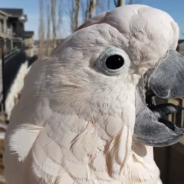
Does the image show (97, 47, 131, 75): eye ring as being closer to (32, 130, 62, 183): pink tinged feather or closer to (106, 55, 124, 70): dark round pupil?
(106, 55, 124, 70): dark round pupil

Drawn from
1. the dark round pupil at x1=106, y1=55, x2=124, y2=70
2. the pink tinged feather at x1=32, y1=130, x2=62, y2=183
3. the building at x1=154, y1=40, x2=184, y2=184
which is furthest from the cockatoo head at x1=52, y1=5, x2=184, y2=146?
the building at x1=154, y1=40, x2=184, y2=184

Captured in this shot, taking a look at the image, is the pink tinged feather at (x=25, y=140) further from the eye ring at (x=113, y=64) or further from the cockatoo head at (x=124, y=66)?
the eye ring at (x=113, y=64)

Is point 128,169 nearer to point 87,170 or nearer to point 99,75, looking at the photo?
point 87,170

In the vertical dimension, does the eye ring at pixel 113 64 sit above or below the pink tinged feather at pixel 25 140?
above

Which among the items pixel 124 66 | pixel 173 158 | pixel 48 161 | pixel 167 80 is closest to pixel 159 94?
pixel 167 80

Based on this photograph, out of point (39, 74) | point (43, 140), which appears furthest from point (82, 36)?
point (43, 140)

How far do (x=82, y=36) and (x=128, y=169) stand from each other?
535 millimetres

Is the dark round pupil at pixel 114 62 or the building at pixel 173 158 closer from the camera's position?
the dark round pupil at pixel 114 62

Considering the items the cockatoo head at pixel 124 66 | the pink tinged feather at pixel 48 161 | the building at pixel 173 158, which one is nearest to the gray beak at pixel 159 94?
the cockatoo head at pixel 124 66

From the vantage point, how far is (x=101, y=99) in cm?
103

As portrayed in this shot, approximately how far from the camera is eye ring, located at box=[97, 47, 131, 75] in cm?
103

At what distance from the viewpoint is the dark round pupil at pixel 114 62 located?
3.37 feet

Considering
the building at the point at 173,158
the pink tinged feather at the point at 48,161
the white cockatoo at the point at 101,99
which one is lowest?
the building at the point at 173,158

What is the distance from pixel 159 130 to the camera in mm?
1095
